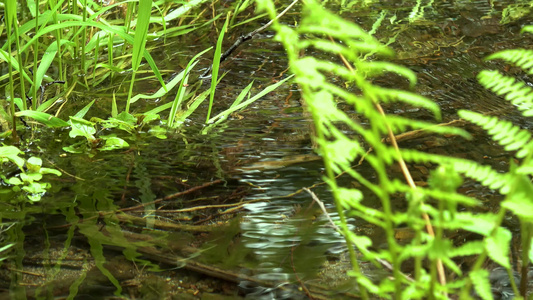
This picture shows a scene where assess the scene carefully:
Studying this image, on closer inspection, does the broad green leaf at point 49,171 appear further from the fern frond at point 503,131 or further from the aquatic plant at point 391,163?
the fern frond at point 503,131

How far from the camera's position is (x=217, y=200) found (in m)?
1.46

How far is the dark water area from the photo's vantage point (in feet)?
3.79

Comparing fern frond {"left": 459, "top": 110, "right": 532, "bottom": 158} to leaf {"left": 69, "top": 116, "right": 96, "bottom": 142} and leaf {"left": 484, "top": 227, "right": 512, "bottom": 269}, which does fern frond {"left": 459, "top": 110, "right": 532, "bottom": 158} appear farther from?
leaf {"left": 69, "top": 116, "right": 96, "bottom": 142}

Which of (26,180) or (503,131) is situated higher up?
(503,131)

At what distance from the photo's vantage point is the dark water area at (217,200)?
1156mm

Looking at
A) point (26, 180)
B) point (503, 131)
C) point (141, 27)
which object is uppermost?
point (503, 131)

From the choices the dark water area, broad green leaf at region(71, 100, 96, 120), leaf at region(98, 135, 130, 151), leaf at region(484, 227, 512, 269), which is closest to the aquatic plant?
leaf at region(484, 227, 512, 269)

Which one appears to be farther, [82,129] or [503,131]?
[82,129]

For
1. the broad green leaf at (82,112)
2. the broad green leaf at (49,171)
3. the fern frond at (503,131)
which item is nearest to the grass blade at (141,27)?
the broad green leaf at (82,112)

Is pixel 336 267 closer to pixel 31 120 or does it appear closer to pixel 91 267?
pixel 91 267

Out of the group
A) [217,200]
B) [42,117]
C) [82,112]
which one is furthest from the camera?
[82,112]

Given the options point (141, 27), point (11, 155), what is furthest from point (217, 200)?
point (141, 27)

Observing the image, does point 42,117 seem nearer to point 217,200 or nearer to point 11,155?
point 11,155

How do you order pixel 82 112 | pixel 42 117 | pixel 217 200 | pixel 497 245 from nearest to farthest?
pixel 497 245, pixel 217 200, pixel 42 117, pixel 82 112
